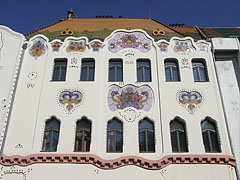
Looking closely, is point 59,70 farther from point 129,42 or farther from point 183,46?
point 183,46

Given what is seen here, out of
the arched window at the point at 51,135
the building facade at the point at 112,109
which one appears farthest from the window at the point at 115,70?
the arched window at the point at 51,135

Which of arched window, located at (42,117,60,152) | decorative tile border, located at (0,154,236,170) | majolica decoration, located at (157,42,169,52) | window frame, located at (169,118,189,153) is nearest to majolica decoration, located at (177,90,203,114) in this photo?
window frame, located at (169,118,189,153)

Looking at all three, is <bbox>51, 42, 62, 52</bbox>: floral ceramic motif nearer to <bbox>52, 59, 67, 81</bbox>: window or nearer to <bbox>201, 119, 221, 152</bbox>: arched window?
<bbox>52, 59, 67, 81</bbox>: window

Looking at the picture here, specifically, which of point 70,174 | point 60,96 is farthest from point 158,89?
point 70,174

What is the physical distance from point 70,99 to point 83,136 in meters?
1.97

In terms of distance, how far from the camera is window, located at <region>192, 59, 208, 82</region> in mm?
14242

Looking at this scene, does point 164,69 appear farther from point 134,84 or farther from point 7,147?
point 7,147

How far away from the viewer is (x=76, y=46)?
15.2m

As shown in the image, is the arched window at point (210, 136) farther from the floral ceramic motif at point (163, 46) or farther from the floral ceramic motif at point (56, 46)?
the floral ceramic motif at point (56, 46)

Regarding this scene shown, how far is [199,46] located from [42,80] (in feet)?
27.0

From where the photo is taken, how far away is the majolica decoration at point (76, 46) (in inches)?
591

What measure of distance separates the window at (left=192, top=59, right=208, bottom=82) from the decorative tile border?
413 cm

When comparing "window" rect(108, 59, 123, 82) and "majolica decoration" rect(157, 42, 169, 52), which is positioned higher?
"majolica decoration" rect(157, 42, 169, 52)

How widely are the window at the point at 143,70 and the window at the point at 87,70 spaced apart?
233cm
